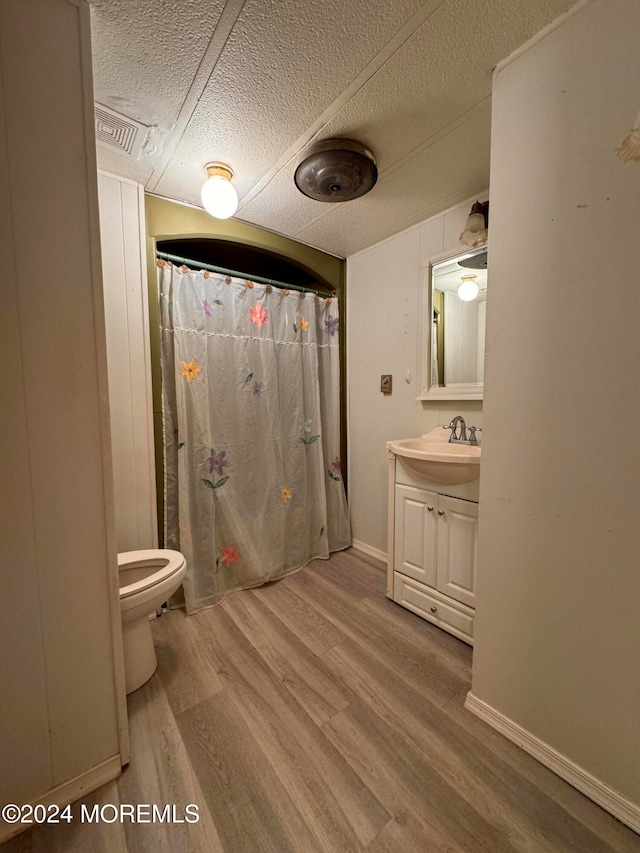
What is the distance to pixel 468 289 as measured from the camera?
5.57 ft

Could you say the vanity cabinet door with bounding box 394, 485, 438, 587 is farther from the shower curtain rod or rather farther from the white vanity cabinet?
the shower curtain rod

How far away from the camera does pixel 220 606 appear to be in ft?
5.68

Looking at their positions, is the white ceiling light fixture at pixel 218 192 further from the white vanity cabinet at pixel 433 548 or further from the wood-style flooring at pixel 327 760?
the wood-style flooring at pixel 327 760

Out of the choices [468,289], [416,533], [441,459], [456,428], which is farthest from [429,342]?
[416,533]

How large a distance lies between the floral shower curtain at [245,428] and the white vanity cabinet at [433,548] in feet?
2.12

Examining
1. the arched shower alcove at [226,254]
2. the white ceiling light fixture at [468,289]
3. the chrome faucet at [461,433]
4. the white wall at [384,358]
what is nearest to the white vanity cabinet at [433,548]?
the chrome faucet at [461,433]

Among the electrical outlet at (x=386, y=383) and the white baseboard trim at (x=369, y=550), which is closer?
the electrical outlet at (x=386, y=383)

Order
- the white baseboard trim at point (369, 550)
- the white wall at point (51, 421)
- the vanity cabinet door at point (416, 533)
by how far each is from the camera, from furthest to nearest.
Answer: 1. the white baseboard trim at point (369, 550)
2. the vanity cabinet door at point (416, 533)
3. the white wall at point (51, 421)

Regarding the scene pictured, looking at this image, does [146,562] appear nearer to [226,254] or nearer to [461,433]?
[461,433]

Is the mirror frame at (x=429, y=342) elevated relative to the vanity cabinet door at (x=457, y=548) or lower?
elevated

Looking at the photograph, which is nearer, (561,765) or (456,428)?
(561,765)

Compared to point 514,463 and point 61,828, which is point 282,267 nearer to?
point 514,463

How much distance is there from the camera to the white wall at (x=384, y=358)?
1825 millimetres

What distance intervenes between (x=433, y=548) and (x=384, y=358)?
122cm
